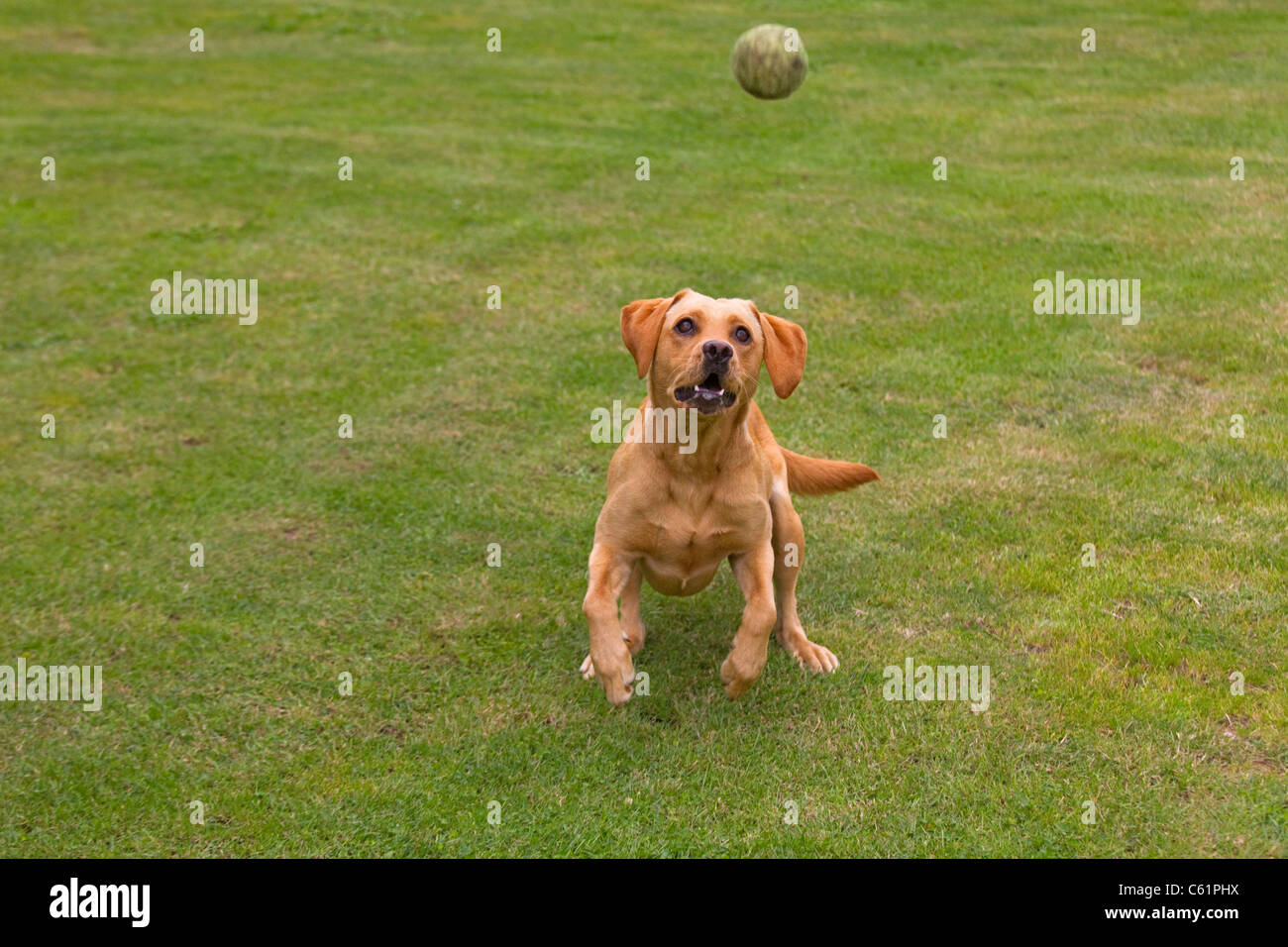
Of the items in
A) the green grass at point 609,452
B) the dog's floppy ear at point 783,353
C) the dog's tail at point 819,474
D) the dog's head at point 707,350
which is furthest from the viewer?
the dog's tail at point 819,474

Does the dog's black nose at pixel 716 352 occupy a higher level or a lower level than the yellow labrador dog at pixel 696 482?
higher

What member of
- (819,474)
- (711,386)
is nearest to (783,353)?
(711,386)

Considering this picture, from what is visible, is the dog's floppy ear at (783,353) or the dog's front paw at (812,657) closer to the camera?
the dog's floppy ear at (783,353)

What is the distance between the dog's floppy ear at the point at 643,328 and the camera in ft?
18.7

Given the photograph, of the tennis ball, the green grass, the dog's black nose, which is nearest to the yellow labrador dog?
the dog's black nose

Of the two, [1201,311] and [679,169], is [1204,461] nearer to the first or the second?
[1201,311]

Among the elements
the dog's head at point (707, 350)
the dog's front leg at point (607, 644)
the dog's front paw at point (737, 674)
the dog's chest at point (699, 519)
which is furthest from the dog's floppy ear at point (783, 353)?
the dog's front paw at point (737, 674)

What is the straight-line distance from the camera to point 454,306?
11352mm

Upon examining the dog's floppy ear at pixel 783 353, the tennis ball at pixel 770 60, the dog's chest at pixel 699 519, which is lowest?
the dog's chest at pixel 699 519

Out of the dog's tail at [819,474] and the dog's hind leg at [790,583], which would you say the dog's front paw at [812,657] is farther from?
the dog's tail at [819,474]

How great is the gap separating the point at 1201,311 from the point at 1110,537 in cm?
402

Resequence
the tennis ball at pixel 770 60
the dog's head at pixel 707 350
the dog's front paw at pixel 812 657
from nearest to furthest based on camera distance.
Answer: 1. the dog's head at pixel 707 350
2. the dog's front paw at pixel 812 657
3. the tennis ball at pixel 770 60

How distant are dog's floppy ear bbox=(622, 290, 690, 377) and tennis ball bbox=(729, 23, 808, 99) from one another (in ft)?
24.9

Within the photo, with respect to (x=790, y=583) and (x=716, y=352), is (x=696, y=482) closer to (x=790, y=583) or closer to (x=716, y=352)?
(x=716, y=352)
